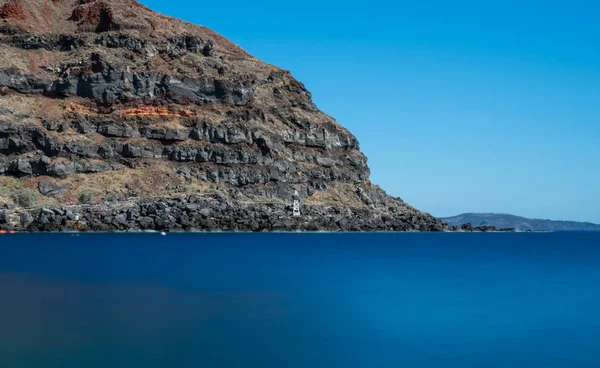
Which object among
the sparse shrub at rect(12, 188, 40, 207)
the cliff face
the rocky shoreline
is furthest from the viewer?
the cliff face

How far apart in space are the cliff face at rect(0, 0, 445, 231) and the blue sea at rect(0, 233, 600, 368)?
163 ft

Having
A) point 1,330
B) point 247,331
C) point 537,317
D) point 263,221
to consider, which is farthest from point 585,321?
point 263,221

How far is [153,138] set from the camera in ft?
379

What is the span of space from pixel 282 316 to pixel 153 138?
9119 centimetres

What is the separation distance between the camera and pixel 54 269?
4500cm

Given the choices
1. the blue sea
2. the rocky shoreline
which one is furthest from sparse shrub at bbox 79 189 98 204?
the blue sea

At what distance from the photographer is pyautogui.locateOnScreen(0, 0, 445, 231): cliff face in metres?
102

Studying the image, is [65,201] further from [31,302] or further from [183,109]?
[31,302]

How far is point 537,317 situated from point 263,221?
8097 centimetres

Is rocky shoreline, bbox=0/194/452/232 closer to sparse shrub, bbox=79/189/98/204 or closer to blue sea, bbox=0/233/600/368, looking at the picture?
sparse shrub, bbox=79/189/98/204

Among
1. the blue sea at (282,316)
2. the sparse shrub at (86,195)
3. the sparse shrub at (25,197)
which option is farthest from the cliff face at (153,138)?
the blue sea at (282,316)

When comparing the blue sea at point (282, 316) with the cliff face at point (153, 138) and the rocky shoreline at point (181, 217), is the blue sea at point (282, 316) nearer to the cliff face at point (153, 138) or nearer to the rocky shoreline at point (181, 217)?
the rocky shoreline at point (181, 217)

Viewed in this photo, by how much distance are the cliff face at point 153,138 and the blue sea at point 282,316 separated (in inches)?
1958

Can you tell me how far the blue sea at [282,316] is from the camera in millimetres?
21531
